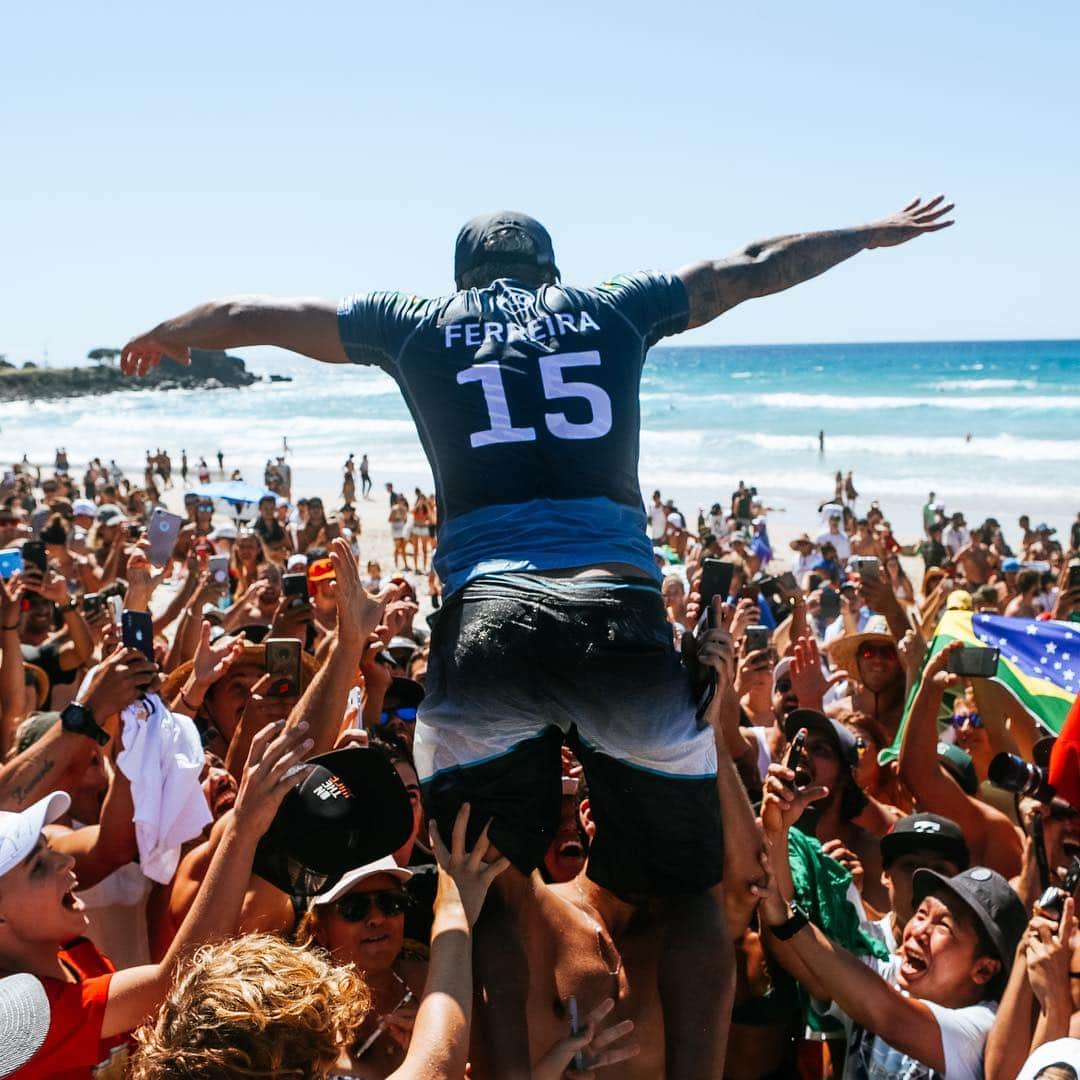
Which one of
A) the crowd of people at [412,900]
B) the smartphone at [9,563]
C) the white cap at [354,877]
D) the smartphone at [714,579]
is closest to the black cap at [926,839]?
the crowd of people at [412,900]

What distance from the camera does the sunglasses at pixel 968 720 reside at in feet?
23.1

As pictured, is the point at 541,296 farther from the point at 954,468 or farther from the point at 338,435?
the point at 338,435

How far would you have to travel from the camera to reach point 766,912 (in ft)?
11.6

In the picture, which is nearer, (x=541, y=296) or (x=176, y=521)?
(x=541, y=296)

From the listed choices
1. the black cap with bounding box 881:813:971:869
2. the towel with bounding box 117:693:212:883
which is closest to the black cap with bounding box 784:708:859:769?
the black cap with bounding box 881:813:971:869

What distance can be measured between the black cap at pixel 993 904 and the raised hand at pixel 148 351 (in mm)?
2674

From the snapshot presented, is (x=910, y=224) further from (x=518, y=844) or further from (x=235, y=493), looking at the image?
(x=235, y=493)

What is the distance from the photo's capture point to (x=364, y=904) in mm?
3580

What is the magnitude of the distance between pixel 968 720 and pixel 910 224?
3.96 meters

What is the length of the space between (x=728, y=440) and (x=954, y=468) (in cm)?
1321

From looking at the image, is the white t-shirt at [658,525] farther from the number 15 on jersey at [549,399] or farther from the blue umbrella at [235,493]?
the number 15 on jersey at [549,399]

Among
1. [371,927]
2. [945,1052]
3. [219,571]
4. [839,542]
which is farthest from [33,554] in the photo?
[839,542]

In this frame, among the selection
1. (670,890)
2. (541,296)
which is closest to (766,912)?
(670,890)

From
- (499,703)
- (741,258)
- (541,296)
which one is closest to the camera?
(499,703)
